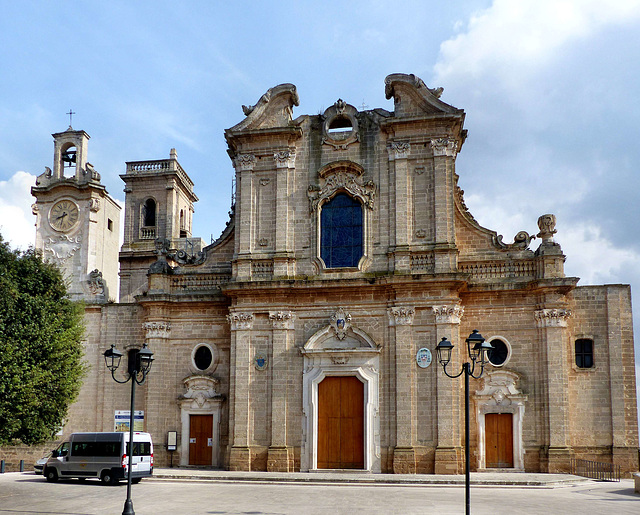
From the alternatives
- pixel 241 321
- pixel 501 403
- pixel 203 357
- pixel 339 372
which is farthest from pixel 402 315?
pixel 203 357

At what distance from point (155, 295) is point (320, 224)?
307 inches

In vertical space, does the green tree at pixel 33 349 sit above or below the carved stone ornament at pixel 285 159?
below

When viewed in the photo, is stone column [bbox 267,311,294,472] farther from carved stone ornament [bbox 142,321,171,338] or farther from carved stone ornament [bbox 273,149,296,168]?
carved stone ornament [bbox 273,149,296,168]

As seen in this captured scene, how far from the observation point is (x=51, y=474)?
90.9 feet

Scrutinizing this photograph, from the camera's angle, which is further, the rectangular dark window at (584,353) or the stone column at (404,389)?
the rectangular dark window at (584,353)

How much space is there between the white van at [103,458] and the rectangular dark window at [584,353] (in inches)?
669

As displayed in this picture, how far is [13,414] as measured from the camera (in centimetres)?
2466

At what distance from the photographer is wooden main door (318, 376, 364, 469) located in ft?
96.9

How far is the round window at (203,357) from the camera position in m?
32.5

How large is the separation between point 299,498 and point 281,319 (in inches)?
384

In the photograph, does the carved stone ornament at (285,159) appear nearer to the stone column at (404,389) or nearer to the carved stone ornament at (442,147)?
the carved stone ornament at (442,147)

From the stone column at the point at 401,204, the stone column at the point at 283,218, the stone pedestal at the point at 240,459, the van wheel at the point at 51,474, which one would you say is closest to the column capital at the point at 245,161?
the stone column at the point at 283,218

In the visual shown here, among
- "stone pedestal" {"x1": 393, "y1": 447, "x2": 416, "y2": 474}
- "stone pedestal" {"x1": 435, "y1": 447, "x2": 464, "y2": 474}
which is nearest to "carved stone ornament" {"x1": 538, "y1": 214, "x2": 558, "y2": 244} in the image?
"stone pedestal" {"x1": 435, "y1": 447, "x2": 464, "y2": 474}

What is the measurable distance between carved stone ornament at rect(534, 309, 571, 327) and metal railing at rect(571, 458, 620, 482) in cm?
512
